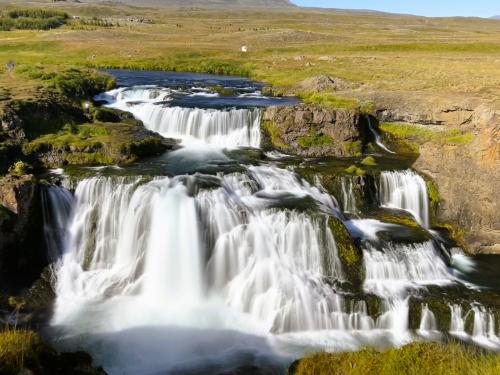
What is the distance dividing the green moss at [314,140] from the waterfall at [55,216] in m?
15.9

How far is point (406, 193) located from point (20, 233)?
1969 centimetres

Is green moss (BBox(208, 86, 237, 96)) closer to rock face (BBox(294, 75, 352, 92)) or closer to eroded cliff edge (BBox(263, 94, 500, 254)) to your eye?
rock face (BBox(294, 75, 352, 92))

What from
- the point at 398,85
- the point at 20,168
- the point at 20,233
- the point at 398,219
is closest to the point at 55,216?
the point at 20,233

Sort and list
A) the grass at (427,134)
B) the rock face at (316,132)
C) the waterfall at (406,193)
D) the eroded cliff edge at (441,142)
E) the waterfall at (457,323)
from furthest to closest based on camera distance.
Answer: the rock face at (316,132) < the grass at (427,134) < the waterfall at (406,193) < the eroded cliff edge at (441,142) < the waterfall at (457,323)

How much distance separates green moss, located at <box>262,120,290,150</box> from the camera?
3256 centimetres

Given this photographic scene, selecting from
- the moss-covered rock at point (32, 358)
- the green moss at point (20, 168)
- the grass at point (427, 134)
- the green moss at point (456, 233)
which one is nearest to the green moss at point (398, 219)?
the green moss at point (456, 233)

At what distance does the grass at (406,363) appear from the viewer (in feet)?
25.9

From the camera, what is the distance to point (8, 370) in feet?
24.4

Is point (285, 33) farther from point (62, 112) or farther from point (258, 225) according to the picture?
point (258, 225)

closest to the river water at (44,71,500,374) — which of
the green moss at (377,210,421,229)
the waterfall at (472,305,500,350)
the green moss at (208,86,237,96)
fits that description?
the waterfall at (472,305,500,350)

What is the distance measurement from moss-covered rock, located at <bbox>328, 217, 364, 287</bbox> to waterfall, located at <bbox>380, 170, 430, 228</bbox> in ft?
21.5

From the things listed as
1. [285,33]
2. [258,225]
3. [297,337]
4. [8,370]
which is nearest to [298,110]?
[258,225]

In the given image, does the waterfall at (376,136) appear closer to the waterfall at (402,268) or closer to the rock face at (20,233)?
the waterfall at (402,268)

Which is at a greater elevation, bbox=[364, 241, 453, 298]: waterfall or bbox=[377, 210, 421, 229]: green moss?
bbox=[377, 210, 421, 229]: green moss
